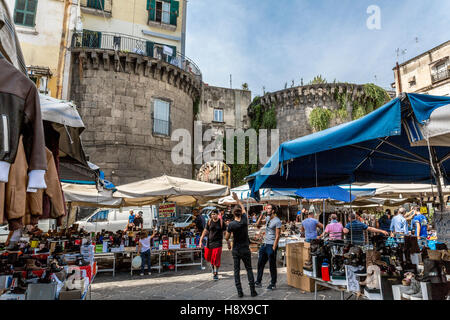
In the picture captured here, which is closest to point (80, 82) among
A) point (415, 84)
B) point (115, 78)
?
point (115, 78)

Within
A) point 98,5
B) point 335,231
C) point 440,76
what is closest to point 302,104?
point 440,76

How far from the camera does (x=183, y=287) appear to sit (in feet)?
21.3

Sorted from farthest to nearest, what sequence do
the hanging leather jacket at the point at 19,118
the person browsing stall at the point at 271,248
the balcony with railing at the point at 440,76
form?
the balcony with railing at the point at 440,76
the person browsing stall at the point at 271,248
the hanging leather jacket at the point at 19,118

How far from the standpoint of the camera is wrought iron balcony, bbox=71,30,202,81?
18062 mm

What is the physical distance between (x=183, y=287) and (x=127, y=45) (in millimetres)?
16949

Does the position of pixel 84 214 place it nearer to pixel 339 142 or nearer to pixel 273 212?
pixel 273 212

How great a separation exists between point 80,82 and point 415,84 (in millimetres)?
28170

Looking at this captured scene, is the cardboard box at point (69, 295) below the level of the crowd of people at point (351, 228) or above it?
below

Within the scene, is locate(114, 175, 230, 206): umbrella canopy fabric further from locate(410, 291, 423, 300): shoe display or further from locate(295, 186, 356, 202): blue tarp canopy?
locate(410, 291, 423, 300): shoe display

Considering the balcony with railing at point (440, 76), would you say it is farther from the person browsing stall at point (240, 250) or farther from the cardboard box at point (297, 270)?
the person browsing stall at point (240, 250)

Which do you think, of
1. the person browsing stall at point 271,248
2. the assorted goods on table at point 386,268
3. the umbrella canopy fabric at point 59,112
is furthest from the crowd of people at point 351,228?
the umbrella canopy fabric at point 59,112

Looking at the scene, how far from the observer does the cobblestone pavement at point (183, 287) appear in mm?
5699

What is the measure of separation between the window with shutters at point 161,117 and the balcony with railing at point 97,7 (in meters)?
6.76

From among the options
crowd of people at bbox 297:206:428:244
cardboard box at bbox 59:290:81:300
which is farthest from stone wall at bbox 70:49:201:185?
cardboard box at bbox 59:290:81:300
